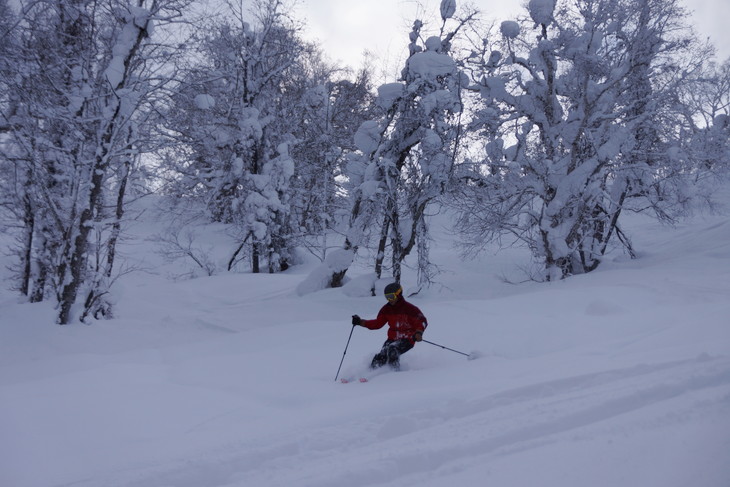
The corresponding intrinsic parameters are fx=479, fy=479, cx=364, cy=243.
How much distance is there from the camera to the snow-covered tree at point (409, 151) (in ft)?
36.2

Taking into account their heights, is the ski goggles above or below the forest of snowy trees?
below

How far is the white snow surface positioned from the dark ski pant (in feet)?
Answer: 0.73

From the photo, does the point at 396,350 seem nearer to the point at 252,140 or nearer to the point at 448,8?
the point at 448,8

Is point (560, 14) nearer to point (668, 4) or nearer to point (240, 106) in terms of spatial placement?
point (668, 4)

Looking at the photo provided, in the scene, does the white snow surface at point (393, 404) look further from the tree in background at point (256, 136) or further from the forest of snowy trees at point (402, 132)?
the tree in background at point (256, 136)

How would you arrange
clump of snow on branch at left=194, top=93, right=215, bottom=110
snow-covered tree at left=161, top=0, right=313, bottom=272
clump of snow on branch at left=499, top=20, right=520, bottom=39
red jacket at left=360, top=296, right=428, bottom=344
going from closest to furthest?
red jacket at left=360, top=296, right=428, bottom=344, clump of snow on branch at left=194, top=93, right=215, bottom=110, clump of snow on branch at left=499, top=20, right=520, bottom=39, snow-covered tree at left=161, top=0, right=313, bottom=272

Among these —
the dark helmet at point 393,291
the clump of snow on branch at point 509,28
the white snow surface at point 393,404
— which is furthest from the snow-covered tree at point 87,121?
the clump of snow on branch at point 509,28

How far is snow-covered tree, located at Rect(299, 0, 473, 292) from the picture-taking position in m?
11.0

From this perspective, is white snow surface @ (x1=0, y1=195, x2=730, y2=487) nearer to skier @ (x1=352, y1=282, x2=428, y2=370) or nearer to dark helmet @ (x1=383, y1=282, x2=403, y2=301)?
skier @ (x1=352, y1=282, x2=428, y2=370)

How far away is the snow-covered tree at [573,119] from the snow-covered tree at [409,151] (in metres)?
1.23

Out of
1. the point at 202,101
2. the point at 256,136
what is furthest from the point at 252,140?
the point at 202,101

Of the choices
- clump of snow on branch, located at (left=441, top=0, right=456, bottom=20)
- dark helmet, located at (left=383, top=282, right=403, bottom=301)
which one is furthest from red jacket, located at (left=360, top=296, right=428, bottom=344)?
clump of snow on branch, located at (left=441, top=0, right=456, bottom=20)

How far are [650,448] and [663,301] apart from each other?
6950 millimetres

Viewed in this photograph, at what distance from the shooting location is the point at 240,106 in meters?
17.2
